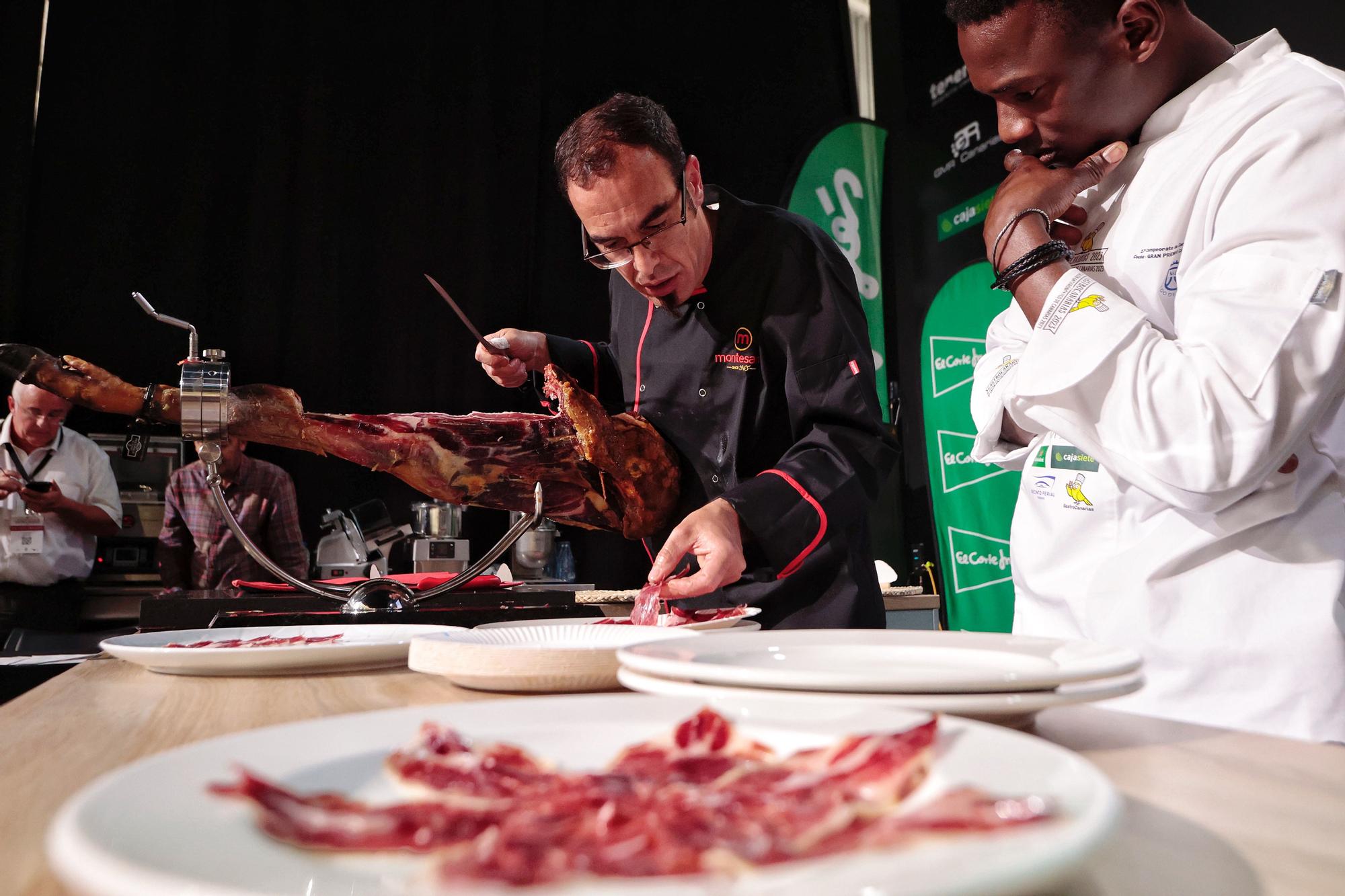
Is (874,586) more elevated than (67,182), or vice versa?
(67,182)

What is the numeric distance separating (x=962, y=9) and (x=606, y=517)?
3.67 ft

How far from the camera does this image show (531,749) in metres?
0.47

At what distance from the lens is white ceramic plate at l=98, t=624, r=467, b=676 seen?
3.00ft

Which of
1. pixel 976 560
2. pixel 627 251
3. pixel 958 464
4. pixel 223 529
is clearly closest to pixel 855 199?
pixel 958 464

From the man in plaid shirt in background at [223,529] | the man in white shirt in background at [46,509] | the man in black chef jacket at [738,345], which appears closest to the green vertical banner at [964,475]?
the man in black chef jacket at [738,345]

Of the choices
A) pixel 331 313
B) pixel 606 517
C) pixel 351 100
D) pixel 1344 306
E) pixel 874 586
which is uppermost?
pixel 351 100

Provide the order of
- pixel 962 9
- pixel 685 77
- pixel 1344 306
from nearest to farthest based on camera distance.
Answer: pixel 1344 306 < pixel 962 9 < pixel 685 77

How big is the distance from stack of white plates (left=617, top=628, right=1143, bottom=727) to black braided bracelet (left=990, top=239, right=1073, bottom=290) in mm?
837

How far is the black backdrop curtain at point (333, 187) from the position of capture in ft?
15.6

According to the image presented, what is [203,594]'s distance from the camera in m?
1.71

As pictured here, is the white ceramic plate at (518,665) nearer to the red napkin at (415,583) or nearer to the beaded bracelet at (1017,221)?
the red napkin at (415,583)

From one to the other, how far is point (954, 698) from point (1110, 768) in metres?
0.11

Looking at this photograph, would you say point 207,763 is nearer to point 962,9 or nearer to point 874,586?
→ point 962,9

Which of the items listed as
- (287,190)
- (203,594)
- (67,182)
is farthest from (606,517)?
(67,182)
